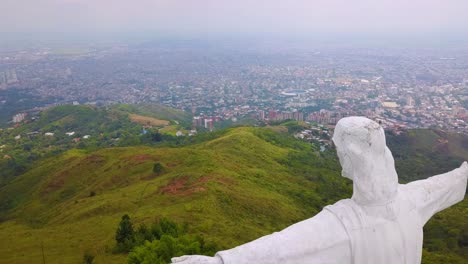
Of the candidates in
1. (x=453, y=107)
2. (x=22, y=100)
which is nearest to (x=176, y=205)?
(x=453, y=107)

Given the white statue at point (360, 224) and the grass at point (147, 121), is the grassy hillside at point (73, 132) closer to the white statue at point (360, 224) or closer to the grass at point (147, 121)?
the grass at point (147, 121)

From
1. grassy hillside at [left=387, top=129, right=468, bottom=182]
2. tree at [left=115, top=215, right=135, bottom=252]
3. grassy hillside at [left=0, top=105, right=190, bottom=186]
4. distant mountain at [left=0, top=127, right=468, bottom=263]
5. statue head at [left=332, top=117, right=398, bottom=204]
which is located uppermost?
statue head at [left=332, top=117, right=398, bottom=204]

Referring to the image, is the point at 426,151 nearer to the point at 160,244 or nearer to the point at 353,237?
the point at 160,244

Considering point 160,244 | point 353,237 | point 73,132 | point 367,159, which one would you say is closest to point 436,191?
point 367,159

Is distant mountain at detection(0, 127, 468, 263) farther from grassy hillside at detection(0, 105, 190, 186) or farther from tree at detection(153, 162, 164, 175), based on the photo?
grassy hillside at detection(0, 105, 190, 186)

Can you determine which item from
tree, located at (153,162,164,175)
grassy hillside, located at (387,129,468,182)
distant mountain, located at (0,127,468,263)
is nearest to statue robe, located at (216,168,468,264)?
distant mountain, located at (0,127,468,263)

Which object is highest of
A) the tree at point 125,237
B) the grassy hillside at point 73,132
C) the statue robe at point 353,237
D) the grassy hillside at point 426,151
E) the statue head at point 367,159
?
the statue head at point 367,159

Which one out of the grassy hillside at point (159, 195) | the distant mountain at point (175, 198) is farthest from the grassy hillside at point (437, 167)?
the grassy hillside at point (159, 195)

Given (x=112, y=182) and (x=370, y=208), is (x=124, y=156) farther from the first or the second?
(x=370, y=208)
